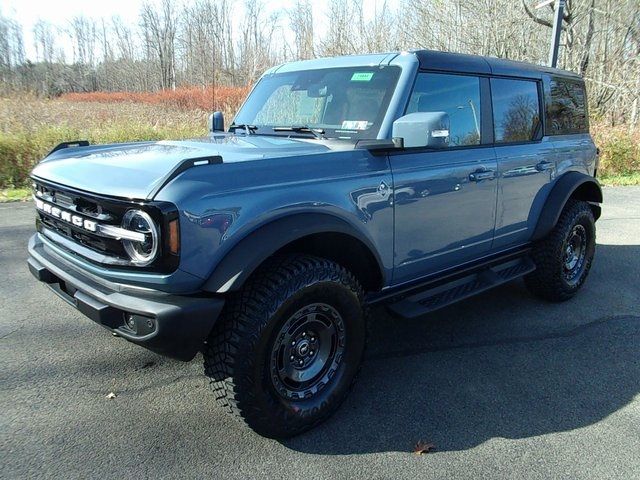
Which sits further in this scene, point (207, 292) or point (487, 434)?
point (487, 434)

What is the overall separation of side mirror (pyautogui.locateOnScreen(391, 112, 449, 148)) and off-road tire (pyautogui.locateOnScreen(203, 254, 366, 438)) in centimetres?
81

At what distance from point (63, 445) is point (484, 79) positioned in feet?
11.7

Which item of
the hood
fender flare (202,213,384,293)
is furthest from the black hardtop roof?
fender flare (202,213,384,293)

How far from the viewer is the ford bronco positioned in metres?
2.23

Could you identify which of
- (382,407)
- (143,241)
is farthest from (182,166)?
(382,407)

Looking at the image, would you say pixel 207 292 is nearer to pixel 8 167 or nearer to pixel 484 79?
pixel 484 79

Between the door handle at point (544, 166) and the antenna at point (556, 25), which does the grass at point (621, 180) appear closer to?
the antenna at point (556, 25)

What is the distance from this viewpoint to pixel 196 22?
25484 millimetres

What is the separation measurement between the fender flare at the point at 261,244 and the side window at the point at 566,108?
9.33 ft

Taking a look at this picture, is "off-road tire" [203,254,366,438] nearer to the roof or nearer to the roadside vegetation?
the roof

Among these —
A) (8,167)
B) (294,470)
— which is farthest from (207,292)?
(8,167)

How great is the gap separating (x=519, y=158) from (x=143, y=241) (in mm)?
2966

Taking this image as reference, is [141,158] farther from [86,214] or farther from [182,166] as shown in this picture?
[182,166]

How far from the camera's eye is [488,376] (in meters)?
3.23
